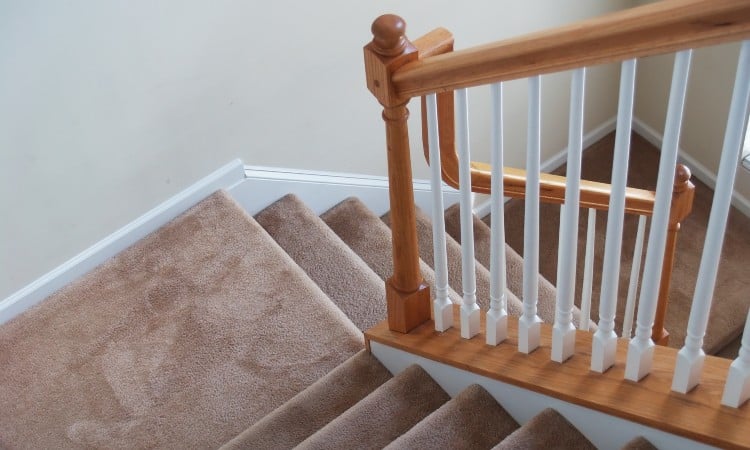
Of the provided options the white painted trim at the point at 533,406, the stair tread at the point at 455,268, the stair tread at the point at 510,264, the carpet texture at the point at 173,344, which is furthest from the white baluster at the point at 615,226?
the stair tread at the point at 510,264

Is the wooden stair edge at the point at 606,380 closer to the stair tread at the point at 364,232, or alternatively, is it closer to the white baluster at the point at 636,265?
the white baluster at the point at 636,265

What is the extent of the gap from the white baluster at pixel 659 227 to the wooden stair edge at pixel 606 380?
48mm

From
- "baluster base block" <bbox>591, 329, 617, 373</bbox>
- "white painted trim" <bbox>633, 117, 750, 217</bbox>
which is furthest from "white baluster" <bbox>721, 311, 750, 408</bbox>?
"white painted trim" <bbox>633, 117, 750, 217</bbox>

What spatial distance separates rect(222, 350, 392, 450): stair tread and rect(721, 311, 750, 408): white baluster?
0.92m

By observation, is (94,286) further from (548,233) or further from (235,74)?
(548,233)

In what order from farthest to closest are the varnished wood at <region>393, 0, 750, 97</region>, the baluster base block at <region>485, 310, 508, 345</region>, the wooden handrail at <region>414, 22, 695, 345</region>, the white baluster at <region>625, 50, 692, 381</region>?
the baluster base block at <region>485, 310, 508, 345</region>, the wooden handrail at <region>414, 22, 695, 345</region>, the white baluster at <region>625, 50, 692, 381</region>, the varnished wood at <region>393, 0, 750, 97</region>

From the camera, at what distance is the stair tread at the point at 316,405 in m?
2.11

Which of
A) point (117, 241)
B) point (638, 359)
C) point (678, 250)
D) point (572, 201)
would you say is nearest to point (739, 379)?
point (638, 359)

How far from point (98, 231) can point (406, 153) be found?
50.2 inches

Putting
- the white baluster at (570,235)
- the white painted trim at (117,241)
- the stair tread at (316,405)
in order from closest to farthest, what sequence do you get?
the white baluster at (570,235) < the stair tread at (316,405) < the white painted trim at (117,241)

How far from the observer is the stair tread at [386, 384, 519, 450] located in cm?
190

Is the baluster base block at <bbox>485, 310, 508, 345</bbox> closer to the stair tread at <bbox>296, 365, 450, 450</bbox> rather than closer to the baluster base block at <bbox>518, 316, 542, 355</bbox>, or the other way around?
the baluster base block at <bbox>518, 316, 542, 355</bbox>

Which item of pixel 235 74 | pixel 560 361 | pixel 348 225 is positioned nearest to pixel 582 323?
pixel 560 361

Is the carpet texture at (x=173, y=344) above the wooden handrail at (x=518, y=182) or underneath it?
underneath
